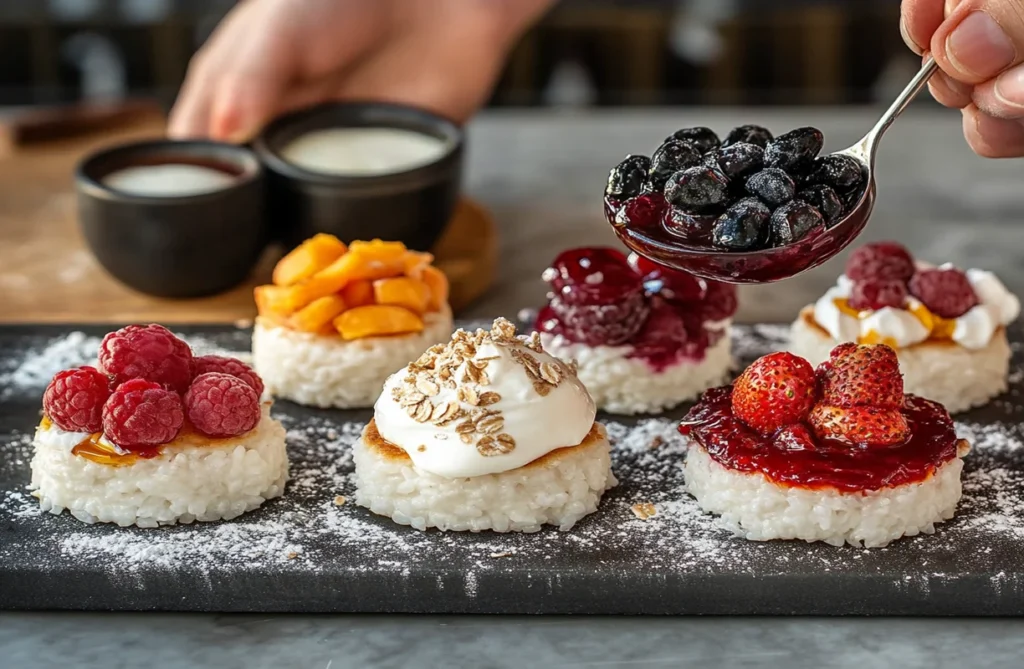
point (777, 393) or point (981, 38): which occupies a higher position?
point (981, 38)

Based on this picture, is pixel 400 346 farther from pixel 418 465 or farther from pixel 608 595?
pixel 608 595

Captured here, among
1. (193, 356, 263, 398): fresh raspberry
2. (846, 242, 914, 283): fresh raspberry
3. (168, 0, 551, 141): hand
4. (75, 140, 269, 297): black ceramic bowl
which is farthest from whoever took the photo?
(168, 0, 551, 141): hand

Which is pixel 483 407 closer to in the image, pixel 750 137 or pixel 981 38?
pixel 750 137

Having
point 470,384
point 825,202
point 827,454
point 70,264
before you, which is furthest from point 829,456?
point 70,264

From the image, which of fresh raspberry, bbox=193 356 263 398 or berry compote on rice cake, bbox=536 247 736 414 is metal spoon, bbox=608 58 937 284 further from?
fresh raspberry, bbox=193 356 263 398

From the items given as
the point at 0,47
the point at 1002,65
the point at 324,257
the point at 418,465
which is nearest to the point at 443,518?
the point at 418,465

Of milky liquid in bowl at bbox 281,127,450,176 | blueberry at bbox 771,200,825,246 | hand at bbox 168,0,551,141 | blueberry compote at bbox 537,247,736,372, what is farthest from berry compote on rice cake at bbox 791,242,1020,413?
hand at bbox 168,0,551,141
